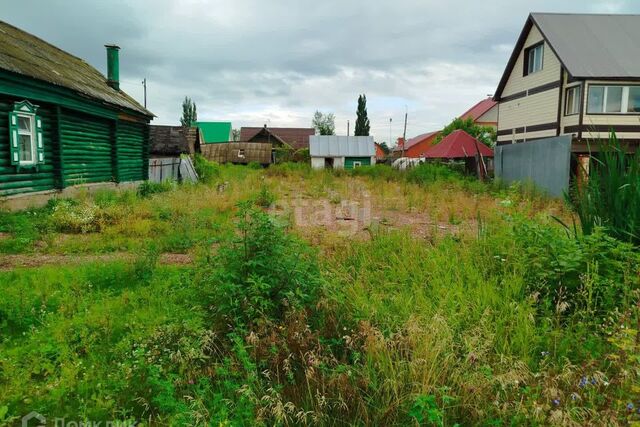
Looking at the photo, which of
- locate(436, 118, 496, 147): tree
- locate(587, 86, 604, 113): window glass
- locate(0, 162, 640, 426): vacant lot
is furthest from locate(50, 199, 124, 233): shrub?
locate(436, 118, 496, 147): tree

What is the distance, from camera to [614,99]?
15828mm

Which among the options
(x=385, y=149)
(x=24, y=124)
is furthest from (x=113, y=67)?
(x=385, y=149)

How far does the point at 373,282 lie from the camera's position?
3.94 meters

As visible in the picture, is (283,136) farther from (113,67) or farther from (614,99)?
(614,99)

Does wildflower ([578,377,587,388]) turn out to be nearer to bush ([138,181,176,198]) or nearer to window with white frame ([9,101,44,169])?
window with white frame ([9,101,44,169])

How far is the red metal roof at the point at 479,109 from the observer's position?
40.9m

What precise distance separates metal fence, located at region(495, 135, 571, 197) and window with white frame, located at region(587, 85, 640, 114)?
353 cm

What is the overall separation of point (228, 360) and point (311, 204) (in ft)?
28.3

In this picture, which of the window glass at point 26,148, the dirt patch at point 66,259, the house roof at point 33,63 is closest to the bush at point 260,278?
the dirt patch at point 66,259

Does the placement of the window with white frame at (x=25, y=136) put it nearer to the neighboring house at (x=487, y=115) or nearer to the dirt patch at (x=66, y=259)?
the dirt patch at (x=66, y=259)

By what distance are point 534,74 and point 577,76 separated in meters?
3.95

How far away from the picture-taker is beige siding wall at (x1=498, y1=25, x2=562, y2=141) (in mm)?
17422

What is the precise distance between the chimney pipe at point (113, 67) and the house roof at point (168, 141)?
6.01m

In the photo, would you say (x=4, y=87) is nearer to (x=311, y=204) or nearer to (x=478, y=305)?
(x=311, y=204)
